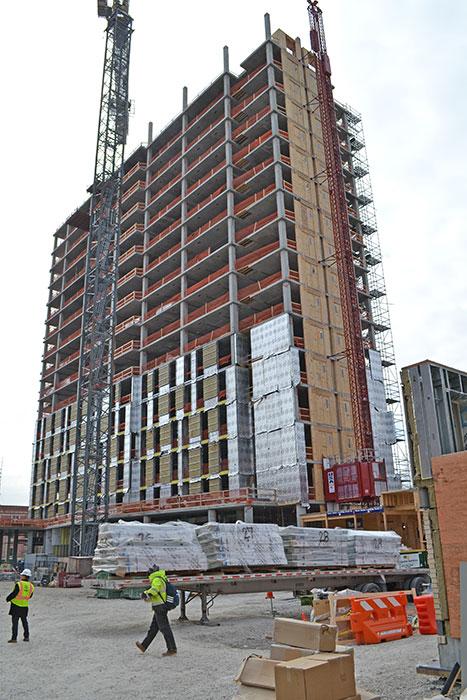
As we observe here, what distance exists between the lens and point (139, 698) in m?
7.70

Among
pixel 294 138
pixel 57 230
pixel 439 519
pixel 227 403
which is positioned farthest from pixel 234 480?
pixel 57 230

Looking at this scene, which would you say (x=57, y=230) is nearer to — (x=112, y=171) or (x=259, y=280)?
(x=112, y=171)

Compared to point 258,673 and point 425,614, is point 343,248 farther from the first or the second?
point 258,673

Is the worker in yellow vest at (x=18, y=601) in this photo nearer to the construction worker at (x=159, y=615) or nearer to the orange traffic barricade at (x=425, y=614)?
the construction worker at (x=159, y=615)

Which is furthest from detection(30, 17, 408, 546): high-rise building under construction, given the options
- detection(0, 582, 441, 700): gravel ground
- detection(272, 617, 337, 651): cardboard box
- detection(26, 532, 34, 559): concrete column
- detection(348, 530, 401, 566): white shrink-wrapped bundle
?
detection(272, 617, 337, 651): cardboard box

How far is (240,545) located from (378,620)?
512 centimetres

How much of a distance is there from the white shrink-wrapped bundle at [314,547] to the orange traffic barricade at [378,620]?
15.8 feet

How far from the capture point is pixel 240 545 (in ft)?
53.3

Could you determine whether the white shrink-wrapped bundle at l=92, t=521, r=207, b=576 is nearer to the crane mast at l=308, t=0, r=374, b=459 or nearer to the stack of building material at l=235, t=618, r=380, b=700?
the stack of building material at l=235, t=618, r=380, b=700

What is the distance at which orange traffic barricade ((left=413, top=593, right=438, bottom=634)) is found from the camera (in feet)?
38.9

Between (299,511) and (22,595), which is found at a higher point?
(299,511)

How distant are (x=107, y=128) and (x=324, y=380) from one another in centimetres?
2746

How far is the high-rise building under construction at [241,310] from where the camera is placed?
39.8 meters

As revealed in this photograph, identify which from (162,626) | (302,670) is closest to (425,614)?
(162,626)
